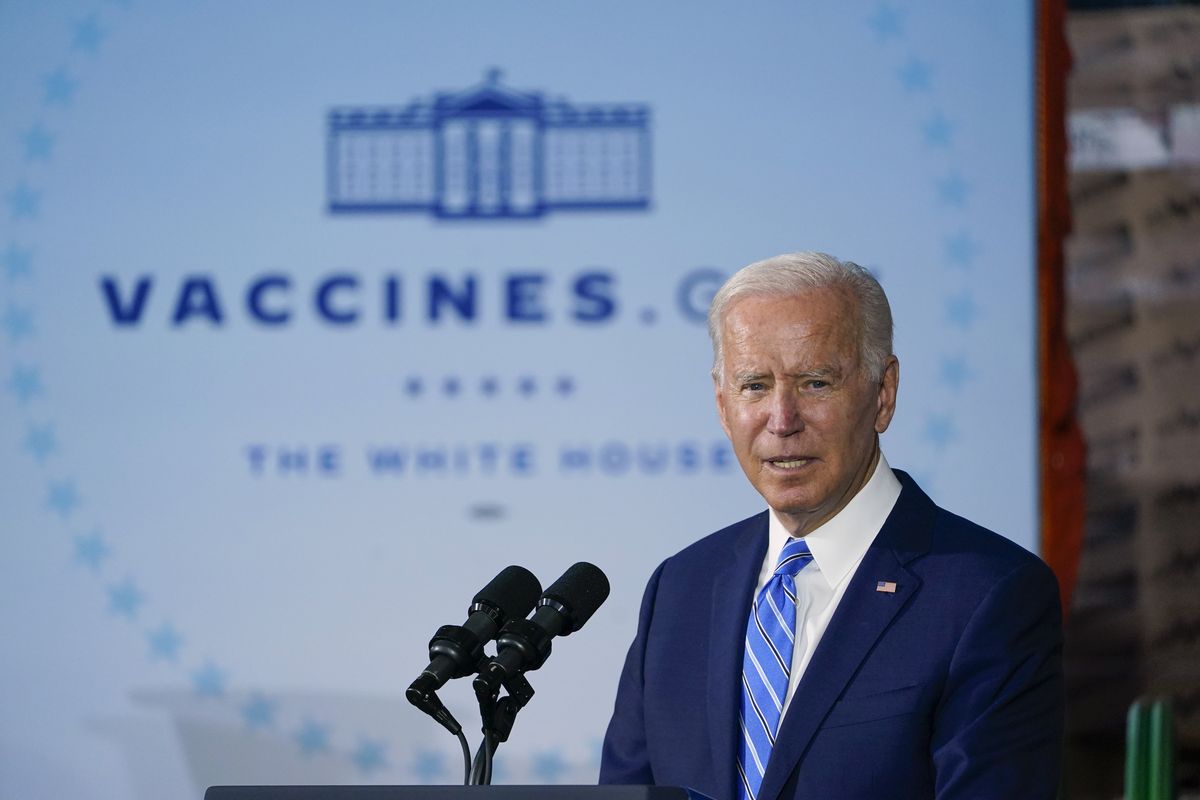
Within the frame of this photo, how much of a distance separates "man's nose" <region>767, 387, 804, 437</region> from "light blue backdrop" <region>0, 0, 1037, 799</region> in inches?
65.7

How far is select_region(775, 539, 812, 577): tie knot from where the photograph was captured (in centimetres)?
179

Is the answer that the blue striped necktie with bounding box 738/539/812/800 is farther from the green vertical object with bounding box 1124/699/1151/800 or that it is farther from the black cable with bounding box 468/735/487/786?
the green vertical object with bounding box 1124/699/1151/800

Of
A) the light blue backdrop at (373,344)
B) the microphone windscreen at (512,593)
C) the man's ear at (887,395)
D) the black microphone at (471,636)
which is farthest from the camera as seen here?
the light blue backdrop at (373,344)

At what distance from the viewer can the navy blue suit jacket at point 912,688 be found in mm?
1585

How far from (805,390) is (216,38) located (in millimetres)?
2343

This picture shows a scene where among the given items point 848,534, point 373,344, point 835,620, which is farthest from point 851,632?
point 373,344

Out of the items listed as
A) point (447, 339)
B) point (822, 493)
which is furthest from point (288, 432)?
point (822, 493)

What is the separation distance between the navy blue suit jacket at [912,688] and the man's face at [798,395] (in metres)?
0.12

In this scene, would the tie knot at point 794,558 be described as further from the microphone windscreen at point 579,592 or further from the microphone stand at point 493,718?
the microphone stand at point 493,718

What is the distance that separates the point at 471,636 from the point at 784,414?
1.79ft

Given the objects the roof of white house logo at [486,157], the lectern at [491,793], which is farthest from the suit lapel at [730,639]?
the roof of white house logo at [486,157]

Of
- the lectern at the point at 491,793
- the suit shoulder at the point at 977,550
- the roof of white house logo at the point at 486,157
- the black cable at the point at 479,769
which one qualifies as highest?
the roof of white house logo at the point at 486,157

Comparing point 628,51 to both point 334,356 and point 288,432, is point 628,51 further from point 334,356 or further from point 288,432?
point 288,432

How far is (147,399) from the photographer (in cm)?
348
